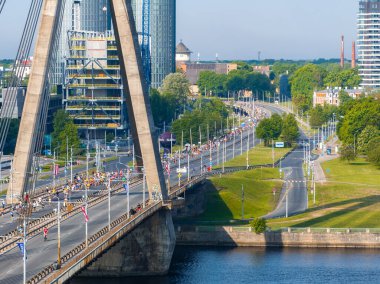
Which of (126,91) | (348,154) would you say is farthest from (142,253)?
(348,154)

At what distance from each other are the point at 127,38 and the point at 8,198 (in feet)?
48.7

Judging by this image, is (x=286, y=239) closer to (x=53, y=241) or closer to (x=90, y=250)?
(x=53, y=241)

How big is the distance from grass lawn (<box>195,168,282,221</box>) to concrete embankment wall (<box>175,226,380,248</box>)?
30.5ft

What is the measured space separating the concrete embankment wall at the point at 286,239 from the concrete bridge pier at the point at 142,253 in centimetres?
1276

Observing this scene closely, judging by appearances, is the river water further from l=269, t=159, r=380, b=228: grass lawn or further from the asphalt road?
the asphalt road

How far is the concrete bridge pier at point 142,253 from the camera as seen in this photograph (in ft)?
330

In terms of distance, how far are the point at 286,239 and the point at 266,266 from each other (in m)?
13.3

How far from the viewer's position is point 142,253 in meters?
103

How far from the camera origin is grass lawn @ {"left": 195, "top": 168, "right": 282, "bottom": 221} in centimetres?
13075

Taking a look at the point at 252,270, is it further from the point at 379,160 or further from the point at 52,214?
the point at 379,160

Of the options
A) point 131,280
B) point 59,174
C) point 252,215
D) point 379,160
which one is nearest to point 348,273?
point 131,280

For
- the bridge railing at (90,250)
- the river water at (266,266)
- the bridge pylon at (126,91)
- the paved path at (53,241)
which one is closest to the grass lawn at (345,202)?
the river water at (266,266)

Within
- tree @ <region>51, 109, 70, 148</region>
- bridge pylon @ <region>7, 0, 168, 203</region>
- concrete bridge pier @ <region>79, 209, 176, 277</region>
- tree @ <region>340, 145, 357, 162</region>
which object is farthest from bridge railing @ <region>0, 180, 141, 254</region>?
tree @ <region>340, 145, 357, 162</region>

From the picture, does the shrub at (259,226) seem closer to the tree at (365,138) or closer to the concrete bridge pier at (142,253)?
the concrete bridge pier at (142,253)
